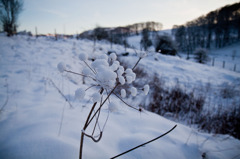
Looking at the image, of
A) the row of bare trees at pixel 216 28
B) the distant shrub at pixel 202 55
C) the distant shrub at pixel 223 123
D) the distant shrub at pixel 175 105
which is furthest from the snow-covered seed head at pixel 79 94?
the row of bare trees at pixel 216 28

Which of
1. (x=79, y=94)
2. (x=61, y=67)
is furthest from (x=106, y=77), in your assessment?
(x=61, y=67)

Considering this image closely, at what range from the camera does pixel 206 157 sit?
116 centimetres

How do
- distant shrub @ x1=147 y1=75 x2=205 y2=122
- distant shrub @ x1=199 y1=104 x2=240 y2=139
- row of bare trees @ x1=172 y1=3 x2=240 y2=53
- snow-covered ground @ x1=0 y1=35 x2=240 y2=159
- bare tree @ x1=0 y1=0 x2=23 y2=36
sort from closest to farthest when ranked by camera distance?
snow-covered ground @ x1=0 y1=35 x2=240 y2=159 → distant shrub @ x1=199 y1=104 x2=240 y2=139 → distant shrub @ x1=147 y1=75 x2=205 y2=122 → bare tree @ x1=0 y1=0 x2=23 y2=36 → row of bare trees @ x1=172 y1=3 x2=240 y2=53

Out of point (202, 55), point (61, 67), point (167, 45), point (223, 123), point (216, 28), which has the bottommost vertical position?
point (223, 123)

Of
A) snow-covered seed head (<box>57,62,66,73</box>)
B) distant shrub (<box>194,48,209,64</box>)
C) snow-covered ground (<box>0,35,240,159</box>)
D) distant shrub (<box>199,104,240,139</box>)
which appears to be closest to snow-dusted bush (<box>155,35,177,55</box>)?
distant shrub (<box>194,48,209,64</box>)

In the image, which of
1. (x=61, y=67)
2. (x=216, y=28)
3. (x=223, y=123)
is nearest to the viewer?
(x=61, y=67)

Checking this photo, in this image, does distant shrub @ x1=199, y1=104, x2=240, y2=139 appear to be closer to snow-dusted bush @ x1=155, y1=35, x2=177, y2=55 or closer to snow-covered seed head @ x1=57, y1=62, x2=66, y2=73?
snow-covered seed head @ x1=57, y1=62, x2=66, y2=73

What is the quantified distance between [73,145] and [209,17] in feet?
169

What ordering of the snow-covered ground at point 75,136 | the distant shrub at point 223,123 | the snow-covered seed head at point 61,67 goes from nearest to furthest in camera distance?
1. the snow-covered seed head at point 61,67
2. the snow-covered ground at point 75,136
3. the distant shrub at point 223,123

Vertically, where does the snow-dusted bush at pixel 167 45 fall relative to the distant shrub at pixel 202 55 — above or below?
above

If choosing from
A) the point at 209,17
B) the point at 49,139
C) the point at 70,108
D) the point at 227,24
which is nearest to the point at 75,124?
the point at 49,139

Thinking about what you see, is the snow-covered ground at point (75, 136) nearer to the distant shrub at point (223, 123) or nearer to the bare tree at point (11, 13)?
the distant shrub at point (223, 123)

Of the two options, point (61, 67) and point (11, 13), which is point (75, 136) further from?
point (11, 13)

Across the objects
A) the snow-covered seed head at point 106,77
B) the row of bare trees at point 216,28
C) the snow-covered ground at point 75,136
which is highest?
the row of bare trees at point 216,28
